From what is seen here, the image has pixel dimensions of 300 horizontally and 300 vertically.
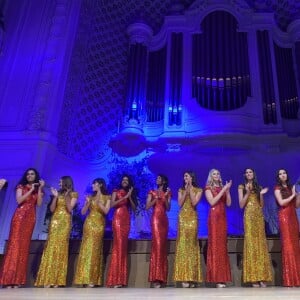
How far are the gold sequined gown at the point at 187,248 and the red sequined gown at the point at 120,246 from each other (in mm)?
581

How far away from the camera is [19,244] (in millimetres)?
4246

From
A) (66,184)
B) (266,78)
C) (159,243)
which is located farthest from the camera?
(266,78)

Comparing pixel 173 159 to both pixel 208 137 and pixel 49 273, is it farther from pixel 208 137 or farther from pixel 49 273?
pixel 49 273

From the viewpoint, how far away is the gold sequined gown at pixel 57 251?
4.23m

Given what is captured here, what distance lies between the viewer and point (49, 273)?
424 centimetres

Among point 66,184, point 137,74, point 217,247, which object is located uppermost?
point 137,74

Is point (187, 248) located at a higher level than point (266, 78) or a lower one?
lower

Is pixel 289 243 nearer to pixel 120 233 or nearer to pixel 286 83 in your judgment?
pixel 120 233

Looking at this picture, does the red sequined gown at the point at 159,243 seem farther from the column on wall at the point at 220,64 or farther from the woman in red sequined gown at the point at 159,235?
the column on wall at the point at 220,64

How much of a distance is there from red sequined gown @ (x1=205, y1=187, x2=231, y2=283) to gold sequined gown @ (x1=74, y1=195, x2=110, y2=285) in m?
1.21

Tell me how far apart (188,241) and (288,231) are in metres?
1.04

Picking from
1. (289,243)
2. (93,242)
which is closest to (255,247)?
(289,243)

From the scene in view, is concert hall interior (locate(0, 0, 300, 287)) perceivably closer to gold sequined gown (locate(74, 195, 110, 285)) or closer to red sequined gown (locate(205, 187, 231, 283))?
gold sequined gown (locate(74, 195, 110, 285))

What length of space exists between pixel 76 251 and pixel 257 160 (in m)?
4.63
